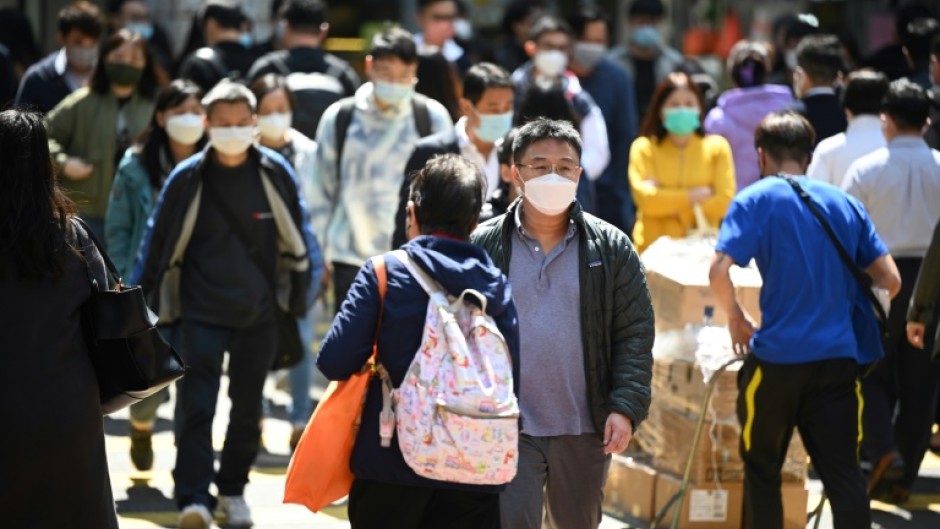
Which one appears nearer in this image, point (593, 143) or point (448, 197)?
point (448, 197)

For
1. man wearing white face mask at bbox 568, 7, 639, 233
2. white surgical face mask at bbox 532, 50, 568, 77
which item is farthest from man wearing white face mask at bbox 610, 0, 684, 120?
white surgical face mask at bbox 532, 50, 568, 77

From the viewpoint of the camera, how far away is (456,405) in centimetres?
527

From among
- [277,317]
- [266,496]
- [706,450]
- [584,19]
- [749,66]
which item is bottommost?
[266,496]

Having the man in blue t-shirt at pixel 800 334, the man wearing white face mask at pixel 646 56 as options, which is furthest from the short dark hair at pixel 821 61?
the man in blue t-shirt at pixel 800 334

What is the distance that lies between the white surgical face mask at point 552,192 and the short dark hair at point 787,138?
1415 mm

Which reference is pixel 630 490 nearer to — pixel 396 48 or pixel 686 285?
pixel 686 285

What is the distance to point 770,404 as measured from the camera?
23.0 feet

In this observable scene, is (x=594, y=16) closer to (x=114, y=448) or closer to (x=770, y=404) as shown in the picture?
(x=114, y=448)

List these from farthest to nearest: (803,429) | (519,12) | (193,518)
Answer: (519,12) → (193,518) → (803,429)

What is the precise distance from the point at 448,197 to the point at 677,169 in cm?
453

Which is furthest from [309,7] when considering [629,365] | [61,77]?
[629,365]

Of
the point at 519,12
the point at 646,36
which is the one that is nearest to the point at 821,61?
the point at 646,36

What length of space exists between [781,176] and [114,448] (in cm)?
456

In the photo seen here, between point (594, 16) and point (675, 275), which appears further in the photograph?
point (594, 16)
